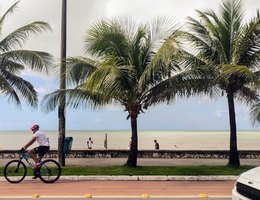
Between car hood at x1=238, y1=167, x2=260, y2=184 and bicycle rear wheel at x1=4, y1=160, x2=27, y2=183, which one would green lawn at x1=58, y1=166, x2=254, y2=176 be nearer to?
bicycle rear wheel at x1=4, y1=160, x2=27, y2=183

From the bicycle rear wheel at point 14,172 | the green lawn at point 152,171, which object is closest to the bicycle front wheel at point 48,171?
the bicycle rear wheel at point 14,172

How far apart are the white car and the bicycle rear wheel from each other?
8.10 meters

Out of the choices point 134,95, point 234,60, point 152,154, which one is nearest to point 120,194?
point 134,95

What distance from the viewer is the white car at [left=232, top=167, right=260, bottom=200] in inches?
248

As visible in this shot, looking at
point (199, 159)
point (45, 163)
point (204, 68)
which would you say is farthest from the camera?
point (199, 159)

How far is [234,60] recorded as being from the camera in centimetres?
1677

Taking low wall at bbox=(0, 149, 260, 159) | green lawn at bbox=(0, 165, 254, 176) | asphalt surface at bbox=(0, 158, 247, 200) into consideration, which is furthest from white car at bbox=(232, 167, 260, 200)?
low wall at bbox=(0, 149, 260, 159)

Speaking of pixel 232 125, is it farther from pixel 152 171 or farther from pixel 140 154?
pixel 140 154

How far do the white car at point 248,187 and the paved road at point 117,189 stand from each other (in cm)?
418

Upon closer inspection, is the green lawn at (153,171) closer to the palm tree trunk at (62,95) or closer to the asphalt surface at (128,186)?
the asphalt surface at (128,186)

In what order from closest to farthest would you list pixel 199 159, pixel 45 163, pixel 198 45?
pixel 45 163
pixel 198 45
pixel 199 159

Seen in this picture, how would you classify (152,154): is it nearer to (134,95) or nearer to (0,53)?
(134,95)

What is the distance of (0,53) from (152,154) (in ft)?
31.4

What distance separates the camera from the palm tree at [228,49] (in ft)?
54.6
